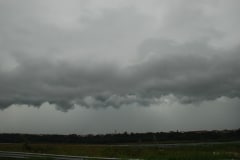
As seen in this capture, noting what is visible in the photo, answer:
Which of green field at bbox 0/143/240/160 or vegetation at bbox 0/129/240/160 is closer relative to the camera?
green field at bbox 0/143/240/160

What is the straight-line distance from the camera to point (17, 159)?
33.5 m

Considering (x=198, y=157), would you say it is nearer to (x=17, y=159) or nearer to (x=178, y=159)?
(x=178, y=159)

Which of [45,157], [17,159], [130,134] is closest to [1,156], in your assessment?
[17,159]

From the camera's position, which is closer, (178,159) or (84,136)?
(178,159)

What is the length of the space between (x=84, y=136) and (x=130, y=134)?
17.2 metres

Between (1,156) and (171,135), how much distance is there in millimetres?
88693

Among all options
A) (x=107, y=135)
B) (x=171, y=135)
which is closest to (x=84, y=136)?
(x=107, y=135)

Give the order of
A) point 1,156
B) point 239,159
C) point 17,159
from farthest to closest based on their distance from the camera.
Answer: point 1,156 → point 17,159 → point 239,159

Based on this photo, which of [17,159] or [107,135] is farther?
[107,135]

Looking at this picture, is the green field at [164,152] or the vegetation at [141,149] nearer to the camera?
the green field at [164,152]

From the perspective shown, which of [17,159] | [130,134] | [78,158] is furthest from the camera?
[130,134]

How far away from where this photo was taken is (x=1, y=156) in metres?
36.5

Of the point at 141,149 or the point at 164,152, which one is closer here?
the point at 164,152

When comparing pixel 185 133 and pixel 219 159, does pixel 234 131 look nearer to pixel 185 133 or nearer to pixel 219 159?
pixel 185 133
